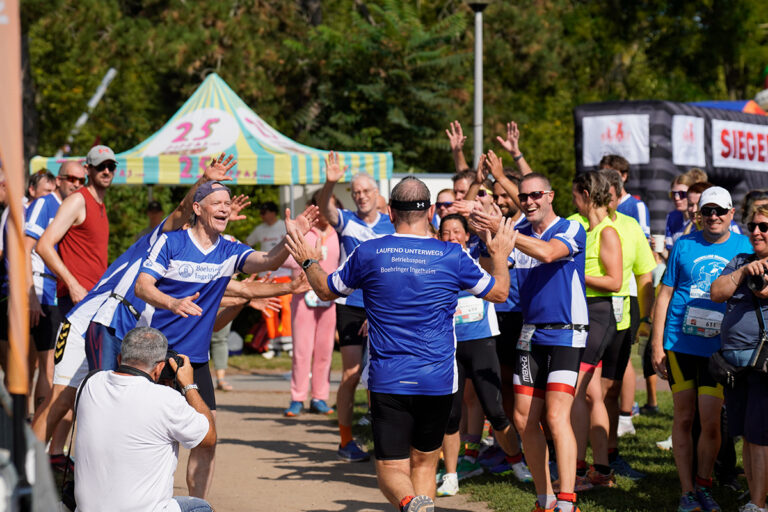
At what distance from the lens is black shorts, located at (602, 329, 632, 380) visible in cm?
720

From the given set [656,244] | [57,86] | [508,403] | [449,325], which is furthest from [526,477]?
[57,86]

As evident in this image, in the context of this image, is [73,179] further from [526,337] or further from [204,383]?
[526,337]

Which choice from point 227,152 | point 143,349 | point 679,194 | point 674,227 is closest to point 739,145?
point 674,227

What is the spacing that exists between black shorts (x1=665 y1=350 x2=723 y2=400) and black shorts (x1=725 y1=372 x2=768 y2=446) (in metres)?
0.36

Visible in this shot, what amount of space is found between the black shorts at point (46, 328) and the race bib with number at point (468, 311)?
3331 millimetres

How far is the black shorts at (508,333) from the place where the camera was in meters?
7.34

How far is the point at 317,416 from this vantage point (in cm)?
992

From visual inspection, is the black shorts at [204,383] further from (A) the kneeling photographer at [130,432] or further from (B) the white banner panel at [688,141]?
(B) the white banner panel at [688,141]

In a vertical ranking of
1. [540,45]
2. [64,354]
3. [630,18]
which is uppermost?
[630,18]

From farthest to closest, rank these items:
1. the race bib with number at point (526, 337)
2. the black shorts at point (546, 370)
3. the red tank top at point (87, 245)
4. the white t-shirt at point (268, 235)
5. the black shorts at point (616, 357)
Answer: the white t-shirt at point (268, 235), the black shorts at point (616, 357), the red tank top at point (87, 245), the race bib with number at point (526, 337), the black shorts at point (546, 370)

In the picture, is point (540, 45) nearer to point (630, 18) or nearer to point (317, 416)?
point (630, 18)

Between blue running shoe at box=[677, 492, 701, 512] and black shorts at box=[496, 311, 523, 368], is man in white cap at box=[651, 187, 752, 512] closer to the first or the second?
blue running shoe at box=[677, 492, 701, 512]

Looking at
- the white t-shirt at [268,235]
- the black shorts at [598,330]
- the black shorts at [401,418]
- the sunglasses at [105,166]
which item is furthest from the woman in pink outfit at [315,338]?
the black shorts at [401,418]

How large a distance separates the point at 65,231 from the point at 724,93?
34.0m
